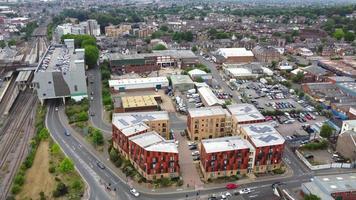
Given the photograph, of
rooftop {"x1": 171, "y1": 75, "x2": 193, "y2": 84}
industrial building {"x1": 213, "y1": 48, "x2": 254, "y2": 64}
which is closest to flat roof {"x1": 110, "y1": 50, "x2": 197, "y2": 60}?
industrial building {"x1": 213, "y1": 48, "x2": 254, "y2": 64}

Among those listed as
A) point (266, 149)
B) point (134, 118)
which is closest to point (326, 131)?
point (266, 149)

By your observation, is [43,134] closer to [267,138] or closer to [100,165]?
[100,165]

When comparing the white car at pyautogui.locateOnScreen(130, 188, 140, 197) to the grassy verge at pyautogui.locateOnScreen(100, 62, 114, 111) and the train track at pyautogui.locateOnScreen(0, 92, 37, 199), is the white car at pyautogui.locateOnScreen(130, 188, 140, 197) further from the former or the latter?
the grassy verge at pyautogui.locateOnScreen(100, 62, 114, 111)

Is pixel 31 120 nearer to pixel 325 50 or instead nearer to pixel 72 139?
pixel 72 139

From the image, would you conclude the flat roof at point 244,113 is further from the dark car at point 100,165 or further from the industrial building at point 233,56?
the industrial building at point 233,56

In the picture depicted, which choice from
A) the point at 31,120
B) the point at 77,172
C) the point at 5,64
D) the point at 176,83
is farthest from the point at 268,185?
the point at 5,64
